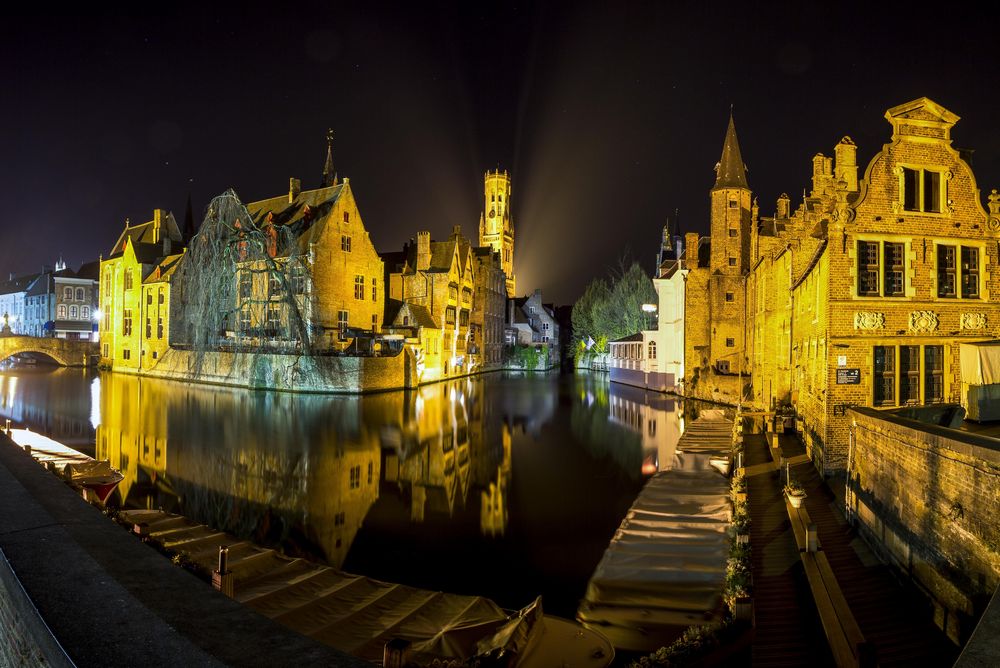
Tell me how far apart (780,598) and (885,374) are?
969 centimetres

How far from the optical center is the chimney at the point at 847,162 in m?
17.5

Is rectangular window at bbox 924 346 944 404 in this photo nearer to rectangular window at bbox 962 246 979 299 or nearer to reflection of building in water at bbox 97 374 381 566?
rectangular window at bbox 962 246 979 299

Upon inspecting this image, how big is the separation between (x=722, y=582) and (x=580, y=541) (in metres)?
4.57

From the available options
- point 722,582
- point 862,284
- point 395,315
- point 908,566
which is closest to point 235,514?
point 722,582

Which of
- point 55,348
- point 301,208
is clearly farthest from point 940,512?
point 55,348

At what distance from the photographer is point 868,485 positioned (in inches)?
477

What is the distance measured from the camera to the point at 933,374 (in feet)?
54.1

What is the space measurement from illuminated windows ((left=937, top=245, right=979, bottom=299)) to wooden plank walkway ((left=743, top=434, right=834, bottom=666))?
24.9ft

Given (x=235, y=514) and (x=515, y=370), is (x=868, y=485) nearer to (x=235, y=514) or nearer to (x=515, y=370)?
(x=235, y=514)

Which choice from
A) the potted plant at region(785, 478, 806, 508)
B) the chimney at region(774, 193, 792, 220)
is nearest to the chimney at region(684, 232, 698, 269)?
the chimney at region(774, 193, 792, 220)

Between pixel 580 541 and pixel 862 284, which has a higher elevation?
pixel 862 284

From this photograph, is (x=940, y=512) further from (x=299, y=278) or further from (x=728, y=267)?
(x=299, y=278)

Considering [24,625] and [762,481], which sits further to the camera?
[762,481]

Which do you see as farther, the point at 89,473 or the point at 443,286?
the point at 443,286
